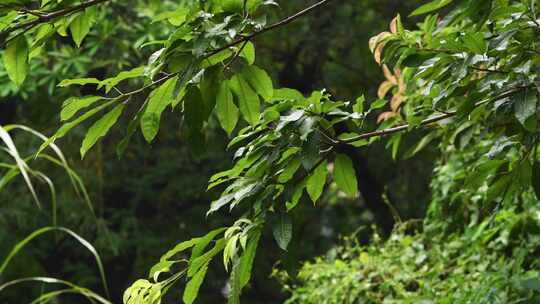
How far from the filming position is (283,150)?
5.36 feet

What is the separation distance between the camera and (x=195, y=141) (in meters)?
1.58

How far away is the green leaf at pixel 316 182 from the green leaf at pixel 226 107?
9.0 inches

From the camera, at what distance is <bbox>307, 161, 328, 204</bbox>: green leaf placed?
1.72 meters

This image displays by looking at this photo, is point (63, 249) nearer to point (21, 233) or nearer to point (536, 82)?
point (21, 233)

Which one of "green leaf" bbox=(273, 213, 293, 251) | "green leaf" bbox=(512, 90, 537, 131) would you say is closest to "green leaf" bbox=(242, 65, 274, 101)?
"green leaf" bbox=(273, 213, 293, 251)

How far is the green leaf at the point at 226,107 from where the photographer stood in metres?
1.58

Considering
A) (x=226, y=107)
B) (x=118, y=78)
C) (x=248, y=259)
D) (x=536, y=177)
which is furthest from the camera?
(x=536, y=177)

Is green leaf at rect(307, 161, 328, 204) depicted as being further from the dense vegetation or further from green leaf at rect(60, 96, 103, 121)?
green leaf at rect(60, 96, 103, 121)

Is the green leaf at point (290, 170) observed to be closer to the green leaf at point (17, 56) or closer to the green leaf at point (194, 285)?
the green leaf at point (194, 285)

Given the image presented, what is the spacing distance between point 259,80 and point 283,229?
284 mm

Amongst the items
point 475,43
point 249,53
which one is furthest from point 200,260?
point 475,43

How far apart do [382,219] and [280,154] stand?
4.65 m

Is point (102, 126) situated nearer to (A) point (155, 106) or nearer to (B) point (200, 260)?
(A) point (155, 106)

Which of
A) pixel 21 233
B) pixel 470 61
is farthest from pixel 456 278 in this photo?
pixel 21 233
